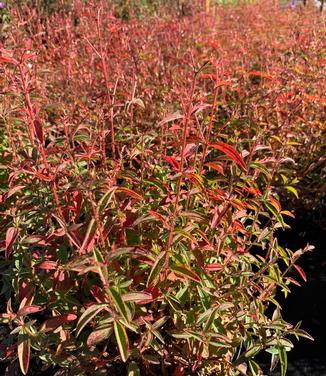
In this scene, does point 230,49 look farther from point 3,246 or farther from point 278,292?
point 3,246

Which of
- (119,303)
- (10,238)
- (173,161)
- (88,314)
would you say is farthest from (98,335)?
(173,161)

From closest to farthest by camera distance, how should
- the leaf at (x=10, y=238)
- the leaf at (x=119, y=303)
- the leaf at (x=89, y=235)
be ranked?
the leaf at (x=119, y=303)
the leaf at (x=89, y=235)
the leaf at (x=10, y=238)

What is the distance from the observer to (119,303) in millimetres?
1202

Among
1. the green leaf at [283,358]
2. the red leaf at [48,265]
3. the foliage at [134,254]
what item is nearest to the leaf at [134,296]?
the foliage at [134,254]

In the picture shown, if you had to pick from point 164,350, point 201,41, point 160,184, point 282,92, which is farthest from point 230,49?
point 164,350

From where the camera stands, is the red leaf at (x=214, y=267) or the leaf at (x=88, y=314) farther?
the red leaf at (x=214, y=267)

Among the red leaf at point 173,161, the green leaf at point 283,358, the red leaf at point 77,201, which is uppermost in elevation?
the red leaf at point 173,161

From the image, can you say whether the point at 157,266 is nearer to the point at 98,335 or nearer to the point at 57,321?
the point at 98,335

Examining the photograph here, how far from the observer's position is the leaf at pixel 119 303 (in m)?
1.20

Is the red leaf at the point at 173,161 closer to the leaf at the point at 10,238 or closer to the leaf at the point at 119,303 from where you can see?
the leaf at the point at 119,303

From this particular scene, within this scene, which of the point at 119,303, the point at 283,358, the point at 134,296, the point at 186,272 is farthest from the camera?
the point at 283,358

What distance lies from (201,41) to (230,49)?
0.36m

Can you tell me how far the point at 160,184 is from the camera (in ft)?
5.63

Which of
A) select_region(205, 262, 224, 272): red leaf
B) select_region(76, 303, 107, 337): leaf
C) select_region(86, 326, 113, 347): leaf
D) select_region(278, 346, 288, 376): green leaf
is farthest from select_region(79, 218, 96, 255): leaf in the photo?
select_region(278, 346, 288, 376): green leaf
